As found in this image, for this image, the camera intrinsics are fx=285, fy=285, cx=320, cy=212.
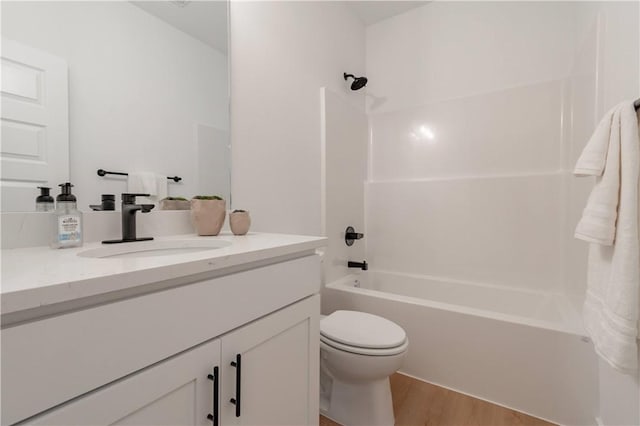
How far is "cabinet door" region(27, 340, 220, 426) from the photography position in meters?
0.44

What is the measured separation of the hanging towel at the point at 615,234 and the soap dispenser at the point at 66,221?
1.53m

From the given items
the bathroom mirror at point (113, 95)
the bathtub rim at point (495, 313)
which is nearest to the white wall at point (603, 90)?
the bathtub rim at point (495, 313)

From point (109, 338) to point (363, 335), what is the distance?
992 millimetres

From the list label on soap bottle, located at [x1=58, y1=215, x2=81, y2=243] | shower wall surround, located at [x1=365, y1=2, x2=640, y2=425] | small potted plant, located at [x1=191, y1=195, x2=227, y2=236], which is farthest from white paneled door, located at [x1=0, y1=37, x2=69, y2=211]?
shower wall surround, located at [x1=365, y1=2, x2=640, y2=425]

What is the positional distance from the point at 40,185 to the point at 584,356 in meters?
2.08

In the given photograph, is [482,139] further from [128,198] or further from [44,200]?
[44,200]

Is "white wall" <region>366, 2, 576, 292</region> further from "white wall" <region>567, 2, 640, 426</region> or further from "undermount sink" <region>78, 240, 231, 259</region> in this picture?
"undermount sink" <region>78, 240, 231, 259</region>

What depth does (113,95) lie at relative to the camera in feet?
3.09

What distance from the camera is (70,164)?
85 cm

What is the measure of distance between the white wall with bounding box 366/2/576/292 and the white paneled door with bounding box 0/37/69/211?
203 centimetres

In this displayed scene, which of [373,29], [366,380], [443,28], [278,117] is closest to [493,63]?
[443,28]

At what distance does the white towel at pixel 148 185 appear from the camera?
3.27 feet

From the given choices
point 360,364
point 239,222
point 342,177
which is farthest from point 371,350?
point 342,177

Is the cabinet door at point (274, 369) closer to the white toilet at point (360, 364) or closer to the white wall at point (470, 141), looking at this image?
the white toilet at point (360, 364)
